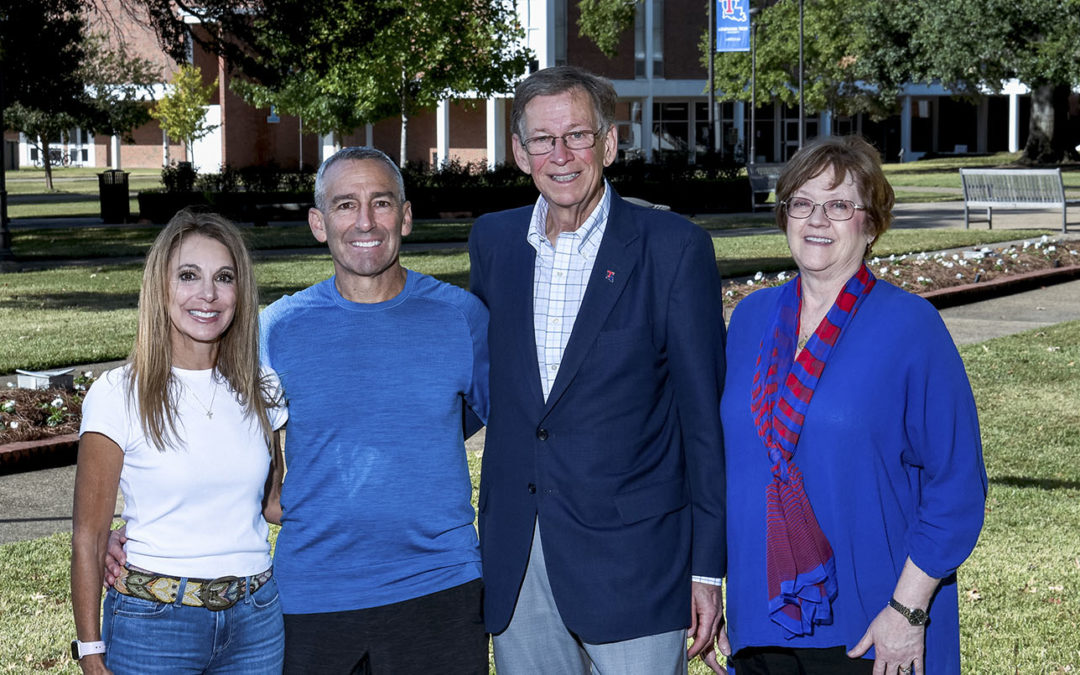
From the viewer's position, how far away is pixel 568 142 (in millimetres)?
3111

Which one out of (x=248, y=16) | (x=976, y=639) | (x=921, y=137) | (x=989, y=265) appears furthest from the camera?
(x=921, y=137)

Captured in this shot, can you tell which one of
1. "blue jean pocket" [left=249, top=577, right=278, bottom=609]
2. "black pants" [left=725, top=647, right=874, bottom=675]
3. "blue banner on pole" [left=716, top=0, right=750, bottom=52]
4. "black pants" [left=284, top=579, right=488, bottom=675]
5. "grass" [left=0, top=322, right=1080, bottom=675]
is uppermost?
"blue banner on pole" [left=716, top=0, right=750, bottom=52]

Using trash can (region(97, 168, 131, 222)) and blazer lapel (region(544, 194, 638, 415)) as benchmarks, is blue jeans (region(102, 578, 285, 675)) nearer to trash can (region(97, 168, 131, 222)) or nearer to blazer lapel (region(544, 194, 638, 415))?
A: blazer lapel (region(544, 194, 638, 415))

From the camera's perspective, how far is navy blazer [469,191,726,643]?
296cm

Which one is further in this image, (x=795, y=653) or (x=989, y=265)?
(x=989, y=265)

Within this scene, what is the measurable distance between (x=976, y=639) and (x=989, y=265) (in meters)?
11.5

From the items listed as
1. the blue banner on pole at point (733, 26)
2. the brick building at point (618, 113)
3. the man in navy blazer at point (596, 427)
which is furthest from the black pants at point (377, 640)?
the brick building at point (618, 113)

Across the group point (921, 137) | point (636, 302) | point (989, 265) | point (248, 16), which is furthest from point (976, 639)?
point (921, 137)

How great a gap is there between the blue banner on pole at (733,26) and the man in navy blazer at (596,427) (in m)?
35.0

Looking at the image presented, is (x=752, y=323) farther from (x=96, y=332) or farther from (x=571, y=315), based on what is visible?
(x=96, y=332)

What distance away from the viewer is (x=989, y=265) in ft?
50.9

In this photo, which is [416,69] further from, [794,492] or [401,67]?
[794,492]

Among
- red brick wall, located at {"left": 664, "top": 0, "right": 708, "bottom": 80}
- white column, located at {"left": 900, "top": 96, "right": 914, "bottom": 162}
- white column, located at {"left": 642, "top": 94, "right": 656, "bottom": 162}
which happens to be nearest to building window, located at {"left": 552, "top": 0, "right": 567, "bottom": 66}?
white column, located at {"left": 642, "top": 94, "right": 656, "bottom": 162}

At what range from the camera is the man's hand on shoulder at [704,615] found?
3.04 meters
